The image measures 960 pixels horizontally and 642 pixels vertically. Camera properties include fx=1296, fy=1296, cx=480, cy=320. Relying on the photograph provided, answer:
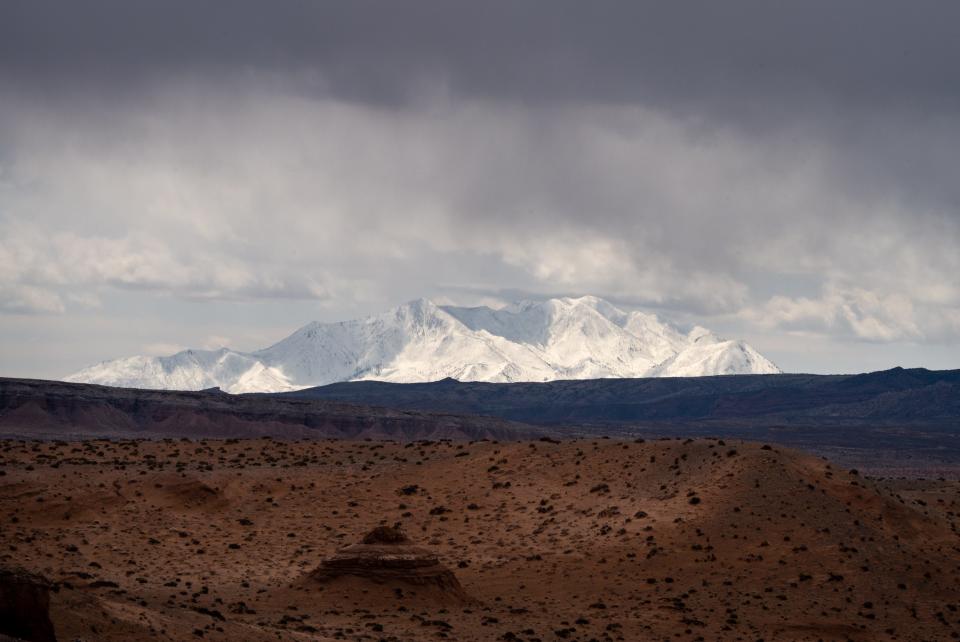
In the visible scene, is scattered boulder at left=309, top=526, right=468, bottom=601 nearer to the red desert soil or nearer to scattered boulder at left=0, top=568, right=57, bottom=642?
the red desert soil

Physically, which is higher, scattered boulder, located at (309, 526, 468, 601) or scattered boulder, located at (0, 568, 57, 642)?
scattered boulder, located at (0, 568, 57, 642)

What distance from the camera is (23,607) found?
1243 inches

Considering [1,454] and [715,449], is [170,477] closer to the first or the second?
[1,454]

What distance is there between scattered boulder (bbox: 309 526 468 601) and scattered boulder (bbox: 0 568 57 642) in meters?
22.2

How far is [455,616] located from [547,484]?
21842 mm

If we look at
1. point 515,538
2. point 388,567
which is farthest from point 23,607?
point 515,538

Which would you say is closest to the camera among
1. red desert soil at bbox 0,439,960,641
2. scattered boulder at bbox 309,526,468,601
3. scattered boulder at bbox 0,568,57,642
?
scattered boulder at bbox 0,568,57,642

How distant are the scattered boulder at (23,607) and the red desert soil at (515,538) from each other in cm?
958

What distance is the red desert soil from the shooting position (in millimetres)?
52812

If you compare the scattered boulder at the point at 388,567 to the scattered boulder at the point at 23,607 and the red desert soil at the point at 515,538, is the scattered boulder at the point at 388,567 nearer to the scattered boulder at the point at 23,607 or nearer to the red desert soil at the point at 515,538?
the red desert soil at the point at 515,538

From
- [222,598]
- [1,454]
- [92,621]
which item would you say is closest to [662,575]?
[222,598]

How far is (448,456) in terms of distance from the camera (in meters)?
78.7

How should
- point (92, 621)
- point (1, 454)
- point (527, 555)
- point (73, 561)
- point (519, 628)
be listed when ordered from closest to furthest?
point (92, 621) < point (519, 628) < point (73, 561) < point (527, 555) < point (1, 454)

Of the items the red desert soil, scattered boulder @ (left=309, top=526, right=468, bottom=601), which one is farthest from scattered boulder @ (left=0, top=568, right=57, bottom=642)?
scattered boulder @ (left=309, top=526, right=468, bottom=601)
